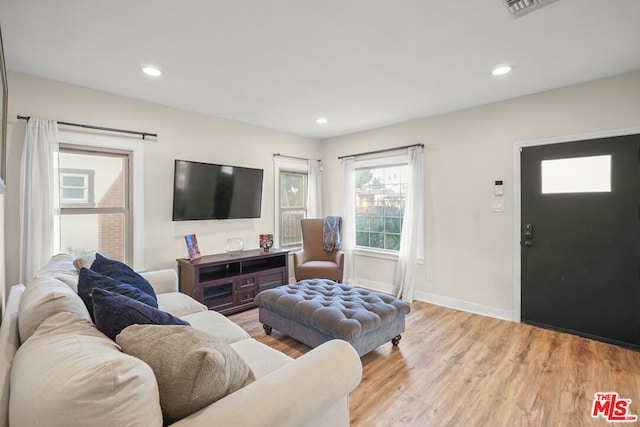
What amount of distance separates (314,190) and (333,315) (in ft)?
10.2

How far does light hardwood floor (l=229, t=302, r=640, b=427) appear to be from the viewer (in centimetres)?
188

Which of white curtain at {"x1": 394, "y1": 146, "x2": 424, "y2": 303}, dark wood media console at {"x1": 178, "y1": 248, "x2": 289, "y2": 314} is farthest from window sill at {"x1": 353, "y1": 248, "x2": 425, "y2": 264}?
dark wood media console at {"x1": 178, "y1": 248, "x2": 289, "y2": 314}

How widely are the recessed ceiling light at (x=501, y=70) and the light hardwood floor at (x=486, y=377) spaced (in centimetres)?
251

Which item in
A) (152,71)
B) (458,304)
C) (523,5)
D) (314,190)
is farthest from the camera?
(314,190)

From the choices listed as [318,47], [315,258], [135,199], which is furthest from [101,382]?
[315,258]

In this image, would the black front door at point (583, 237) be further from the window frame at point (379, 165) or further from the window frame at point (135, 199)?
the window frame at point (135, 199)

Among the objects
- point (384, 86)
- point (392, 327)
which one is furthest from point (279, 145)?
point (392, 327)

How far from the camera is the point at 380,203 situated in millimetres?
4730

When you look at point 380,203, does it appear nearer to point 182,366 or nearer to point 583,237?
point 583,237

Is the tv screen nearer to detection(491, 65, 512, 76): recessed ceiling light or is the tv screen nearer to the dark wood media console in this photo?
the dark wood media console

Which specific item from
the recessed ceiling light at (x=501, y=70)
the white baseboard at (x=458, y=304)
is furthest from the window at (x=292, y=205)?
the recessed ceiling light at (x=501, y=70)

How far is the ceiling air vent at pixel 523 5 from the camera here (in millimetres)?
1754

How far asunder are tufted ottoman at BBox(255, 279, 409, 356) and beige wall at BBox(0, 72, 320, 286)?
150 cm

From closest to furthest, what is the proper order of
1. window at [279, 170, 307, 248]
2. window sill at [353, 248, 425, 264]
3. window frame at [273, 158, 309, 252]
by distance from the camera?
window sill at [353, 248, 425, 264] < window frame at [273, 158, 309, 252] < window at [279, 170, 307, 248]
